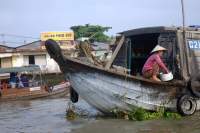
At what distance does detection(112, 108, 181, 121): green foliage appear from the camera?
10.2 meters

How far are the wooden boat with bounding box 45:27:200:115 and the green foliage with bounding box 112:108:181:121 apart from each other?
11 centimetres

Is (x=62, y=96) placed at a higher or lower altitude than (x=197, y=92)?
lower

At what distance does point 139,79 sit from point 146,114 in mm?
853

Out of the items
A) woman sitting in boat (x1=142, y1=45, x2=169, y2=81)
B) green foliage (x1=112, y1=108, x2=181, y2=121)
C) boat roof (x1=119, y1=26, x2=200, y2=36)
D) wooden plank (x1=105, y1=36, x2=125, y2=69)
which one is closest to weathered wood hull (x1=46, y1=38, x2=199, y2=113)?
green foliage (x1=112, y1=108, x2=181, y2=121)

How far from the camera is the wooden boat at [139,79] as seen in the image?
32.8ft

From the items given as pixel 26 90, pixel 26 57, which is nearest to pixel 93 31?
pixel 26 57

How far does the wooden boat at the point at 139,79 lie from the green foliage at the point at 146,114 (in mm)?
107

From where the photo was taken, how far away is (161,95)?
10438 mm

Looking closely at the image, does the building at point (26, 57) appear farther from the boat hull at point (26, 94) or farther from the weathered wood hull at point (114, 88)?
the weathered wood hull at point (114, 88)

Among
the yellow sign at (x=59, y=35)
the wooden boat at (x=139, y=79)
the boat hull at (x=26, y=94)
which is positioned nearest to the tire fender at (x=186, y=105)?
the wooden boat at (x=139, y=79)

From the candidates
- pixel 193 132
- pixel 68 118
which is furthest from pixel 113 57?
pixel 193 132

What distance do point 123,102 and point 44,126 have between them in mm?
1806

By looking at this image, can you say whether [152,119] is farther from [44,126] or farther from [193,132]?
[44,126]

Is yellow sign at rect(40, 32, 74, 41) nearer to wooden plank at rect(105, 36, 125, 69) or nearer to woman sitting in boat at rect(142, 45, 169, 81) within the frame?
wooden plank at rect(105, 36, 125, 69)
